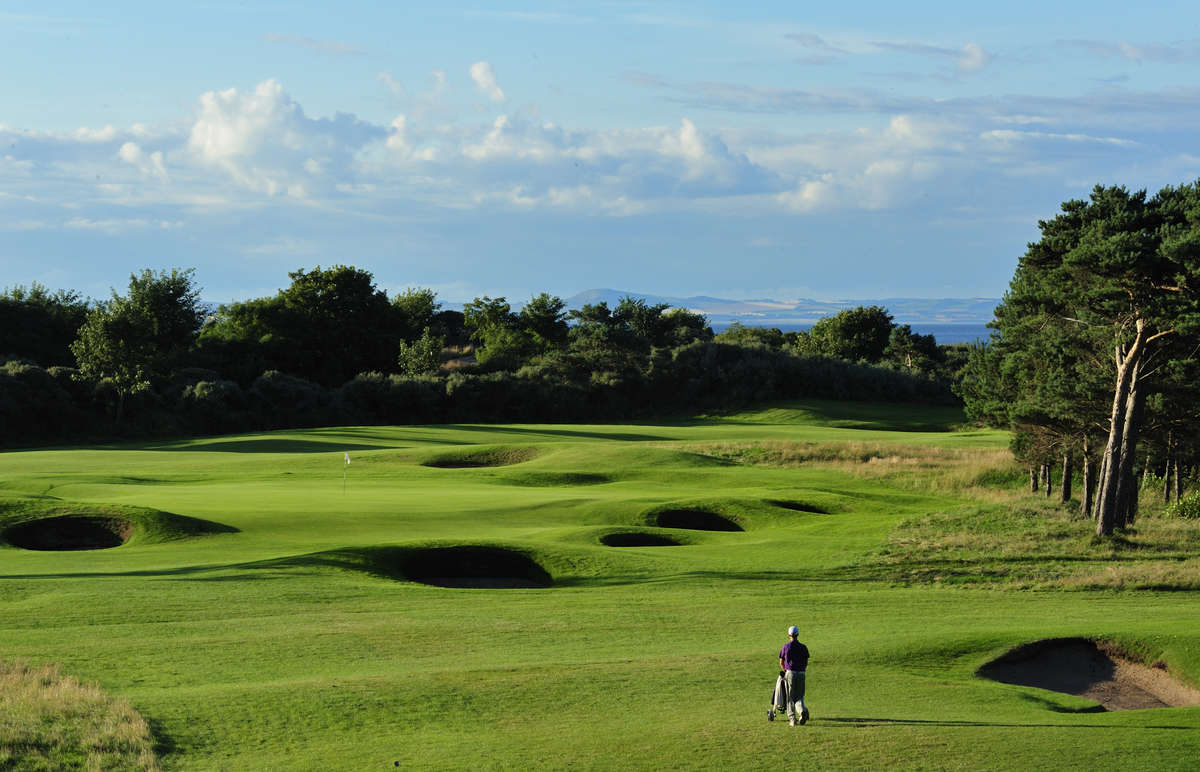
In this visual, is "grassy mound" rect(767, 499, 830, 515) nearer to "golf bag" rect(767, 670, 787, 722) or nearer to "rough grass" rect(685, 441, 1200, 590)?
"rough grass" rect(685, 441, 1200, 590)

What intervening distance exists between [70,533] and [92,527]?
62 cm

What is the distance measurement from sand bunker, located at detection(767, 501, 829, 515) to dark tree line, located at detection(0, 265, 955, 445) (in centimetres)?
4914

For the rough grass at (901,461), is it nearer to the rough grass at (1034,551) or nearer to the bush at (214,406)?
the rough grass at (1034,551)

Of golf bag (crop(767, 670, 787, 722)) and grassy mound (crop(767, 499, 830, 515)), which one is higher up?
grassy mound (crop(767, 499, 830, 515))

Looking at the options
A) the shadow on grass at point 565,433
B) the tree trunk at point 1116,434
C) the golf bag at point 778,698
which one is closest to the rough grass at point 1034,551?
the tree trunk at point 1116,434

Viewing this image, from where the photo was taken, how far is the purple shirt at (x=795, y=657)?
14477mm

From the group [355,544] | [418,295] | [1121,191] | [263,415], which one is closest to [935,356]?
[418,295]

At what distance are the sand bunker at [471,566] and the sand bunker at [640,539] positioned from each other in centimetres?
485

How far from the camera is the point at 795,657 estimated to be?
47.6 feet

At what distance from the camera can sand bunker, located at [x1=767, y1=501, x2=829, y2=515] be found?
39.2 m

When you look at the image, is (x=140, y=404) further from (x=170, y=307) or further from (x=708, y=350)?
(x=708, y=350)

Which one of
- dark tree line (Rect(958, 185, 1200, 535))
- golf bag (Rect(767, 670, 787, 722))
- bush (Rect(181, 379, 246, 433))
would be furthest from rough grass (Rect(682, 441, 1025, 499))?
bush (Rect(181, 379, 246, 433))

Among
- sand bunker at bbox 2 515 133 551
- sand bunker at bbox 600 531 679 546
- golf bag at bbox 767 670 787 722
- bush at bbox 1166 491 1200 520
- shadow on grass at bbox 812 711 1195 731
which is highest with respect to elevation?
bush at bbox 1166 491 1200 520

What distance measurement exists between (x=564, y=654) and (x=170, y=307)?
70.6 m
